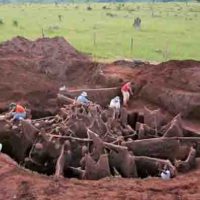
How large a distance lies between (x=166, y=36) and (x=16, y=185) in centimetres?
2535

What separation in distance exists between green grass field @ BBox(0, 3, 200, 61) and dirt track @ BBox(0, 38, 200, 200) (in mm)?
6543

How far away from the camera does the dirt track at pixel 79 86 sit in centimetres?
1165

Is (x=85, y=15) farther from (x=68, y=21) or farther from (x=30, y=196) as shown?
(x=30, y=196)

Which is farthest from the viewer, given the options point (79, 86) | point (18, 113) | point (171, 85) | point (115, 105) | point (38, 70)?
point (38, 70)

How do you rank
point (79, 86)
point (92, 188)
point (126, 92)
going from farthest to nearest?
point (79, 86), point (126, 92), point (92, 188)

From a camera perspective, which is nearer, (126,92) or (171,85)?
(126,92)

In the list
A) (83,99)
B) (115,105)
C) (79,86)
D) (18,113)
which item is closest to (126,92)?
(115,105)

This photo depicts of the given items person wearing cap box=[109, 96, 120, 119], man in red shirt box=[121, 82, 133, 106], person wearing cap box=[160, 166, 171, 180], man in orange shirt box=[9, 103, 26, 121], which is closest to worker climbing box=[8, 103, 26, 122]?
man in orange shirt box=[9, 103, 26, 121]

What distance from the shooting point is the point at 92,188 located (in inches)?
465

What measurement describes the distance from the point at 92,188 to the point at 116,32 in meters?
26.2

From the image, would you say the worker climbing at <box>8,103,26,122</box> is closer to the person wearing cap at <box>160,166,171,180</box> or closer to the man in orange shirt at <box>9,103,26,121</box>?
the man in orange shirt at <box>9,103,26,121</box>

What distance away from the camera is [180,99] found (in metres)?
18.0

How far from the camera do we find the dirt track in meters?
11.6

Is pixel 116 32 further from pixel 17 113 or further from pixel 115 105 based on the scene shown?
pixel 17 113
